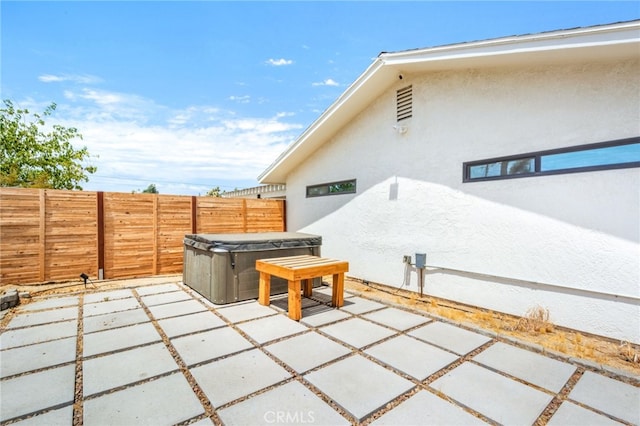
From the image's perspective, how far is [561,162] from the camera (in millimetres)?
4027

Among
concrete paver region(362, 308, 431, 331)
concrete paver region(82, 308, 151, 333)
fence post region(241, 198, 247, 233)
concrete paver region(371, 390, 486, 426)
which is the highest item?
fence post region(241, 198, 247, 233)

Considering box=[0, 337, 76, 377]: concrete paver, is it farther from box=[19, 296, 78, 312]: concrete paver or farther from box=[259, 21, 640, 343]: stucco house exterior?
box=[259, 21, 640, 343]: stucco house exterior

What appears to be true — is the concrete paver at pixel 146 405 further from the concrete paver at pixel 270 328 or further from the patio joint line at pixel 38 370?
the concrete paver at pixel 270 328

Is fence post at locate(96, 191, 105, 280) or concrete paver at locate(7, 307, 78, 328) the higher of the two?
fence post at locate(96, 191, 105, 280)

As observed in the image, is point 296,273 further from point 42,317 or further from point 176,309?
point 42,317

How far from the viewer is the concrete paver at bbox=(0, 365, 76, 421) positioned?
223cm

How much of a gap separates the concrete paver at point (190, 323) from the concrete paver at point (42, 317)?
155 centimetres

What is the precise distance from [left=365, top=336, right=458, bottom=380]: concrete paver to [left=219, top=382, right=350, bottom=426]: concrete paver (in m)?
1.03

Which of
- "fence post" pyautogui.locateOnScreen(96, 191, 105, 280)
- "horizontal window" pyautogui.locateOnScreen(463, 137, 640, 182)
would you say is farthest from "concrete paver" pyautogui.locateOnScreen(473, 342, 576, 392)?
"fence post" pyautogui.locateOnScreen(96, 191, 105, 280)

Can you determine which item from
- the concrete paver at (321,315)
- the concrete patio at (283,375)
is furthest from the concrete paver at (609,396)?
the concrete paver at (321,315)

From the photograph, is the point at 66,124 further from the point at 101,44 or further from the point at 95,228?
the point at 95,228

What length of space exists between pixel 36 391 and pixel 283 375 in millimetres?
2116

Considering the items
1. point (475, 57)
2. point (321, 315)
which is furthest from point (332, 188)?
point (475, 57)

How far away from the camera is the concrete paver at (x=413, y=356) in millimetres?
2936
